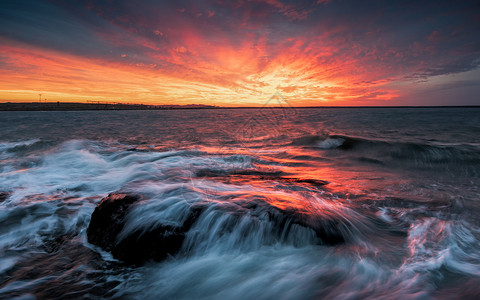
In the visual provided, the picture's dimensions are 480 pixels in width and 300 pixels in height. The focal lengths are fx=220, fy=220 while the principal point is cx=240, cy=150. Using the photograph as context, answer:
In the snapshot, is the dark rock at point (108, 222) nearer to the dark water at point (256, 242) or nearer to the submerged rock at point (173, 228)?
the submerged rock at point (173, 228)

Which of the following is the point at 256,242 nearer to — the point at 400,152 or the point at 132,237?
the point at 132,237

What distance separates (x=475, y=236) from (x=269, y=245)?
12.8ft

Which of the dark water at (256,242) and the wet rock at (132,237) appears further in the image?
the wet rock at (132,237)

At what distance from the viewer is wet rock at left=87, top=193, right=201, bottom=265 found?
3.38 metres

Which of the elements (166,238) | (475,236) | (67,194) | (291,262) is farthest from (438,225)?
(67,194)

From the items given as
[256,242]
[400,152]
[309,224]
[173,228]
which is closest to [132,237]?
[173,228]

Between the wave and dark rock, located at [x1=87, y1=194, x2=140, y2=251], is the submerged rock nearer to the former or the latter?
dark rock, located at [x1=87, y1=194, x2=140, y2=251]

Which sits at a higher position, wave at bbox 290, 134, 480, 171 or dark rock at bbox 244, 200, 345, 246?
wave at bbox 290, 134, 480, 171

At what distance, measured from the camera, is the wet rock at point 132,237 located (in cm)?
338

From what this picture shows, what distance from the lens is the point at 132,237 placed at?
11.6 feet

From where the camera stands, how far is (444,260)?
341cm

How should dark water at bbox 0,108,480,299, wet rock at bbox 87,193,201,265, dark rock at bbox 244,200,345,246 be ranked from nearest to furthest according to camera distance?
dark water at bbox 0,108,480,299 → wet rock at bbox 87,193,201,265 → dark rock at bbox 244,200,345,246

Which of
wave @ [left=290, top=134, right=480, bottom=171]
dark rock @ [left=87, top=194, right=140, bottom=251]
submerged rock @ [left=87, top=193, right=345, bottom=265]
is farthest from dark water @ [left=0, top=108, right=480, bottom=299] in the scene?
wave @ [left=290, top=134, right=480, bottom=171]

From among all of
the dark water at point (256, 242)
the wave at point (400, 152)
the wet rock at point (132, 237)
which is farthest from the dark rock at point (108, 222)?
the wave at point (400, 152)
